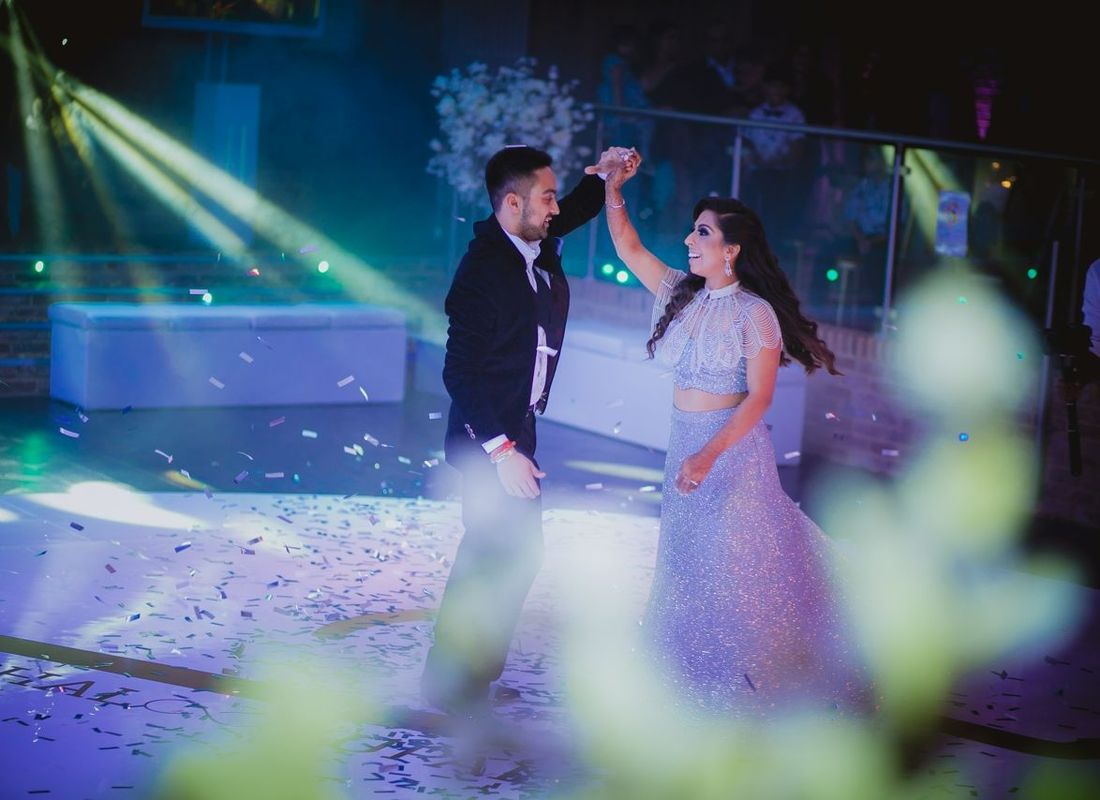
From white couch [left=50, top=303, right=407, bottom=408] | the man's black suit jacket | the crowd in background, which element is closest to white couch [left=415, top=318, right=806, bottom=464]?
the crowd in background

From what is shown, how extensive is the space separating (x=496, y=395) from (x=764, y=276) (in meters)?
0.85

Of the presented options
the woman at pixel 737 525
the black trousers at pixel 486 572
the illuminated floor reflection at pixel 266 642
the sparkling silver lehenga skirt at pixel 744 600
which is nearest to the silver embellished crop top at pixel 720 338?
the woman at pixel 737 525

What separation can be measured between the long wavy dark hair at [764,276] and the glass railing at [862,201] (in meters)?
3.78

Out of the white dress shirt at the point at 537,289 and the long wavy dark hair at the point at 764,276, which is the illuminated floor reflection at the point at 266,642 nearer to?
the white dress shirt at the point at 537,289

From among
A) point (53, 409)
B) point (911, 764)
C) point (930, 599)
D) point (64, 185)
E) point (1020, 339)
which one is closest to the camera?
point (911, 764)

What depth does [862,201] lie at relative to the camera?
9367mm

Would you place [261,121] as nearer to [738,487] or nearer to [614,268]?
[614,268]

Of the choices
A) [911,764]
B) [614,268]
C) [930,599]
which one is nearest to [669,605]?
[911,764]

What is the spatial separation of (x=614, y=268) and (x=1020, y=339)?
3120mm

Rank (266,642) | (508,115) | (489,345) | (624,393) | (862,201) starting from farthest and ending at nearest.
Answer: (508,115)
(624,393)
(862,201)
(266,642)
(489,345)

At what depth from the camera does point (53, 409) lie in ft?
31.2

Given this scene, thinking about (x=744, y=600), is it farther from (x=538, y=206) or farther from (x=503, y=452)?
(x=538, y=206)

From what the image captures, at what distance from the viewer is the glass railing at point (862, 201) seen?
27.7ft

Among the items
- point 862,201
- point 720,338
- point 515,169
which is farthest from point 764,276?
point 862,201
